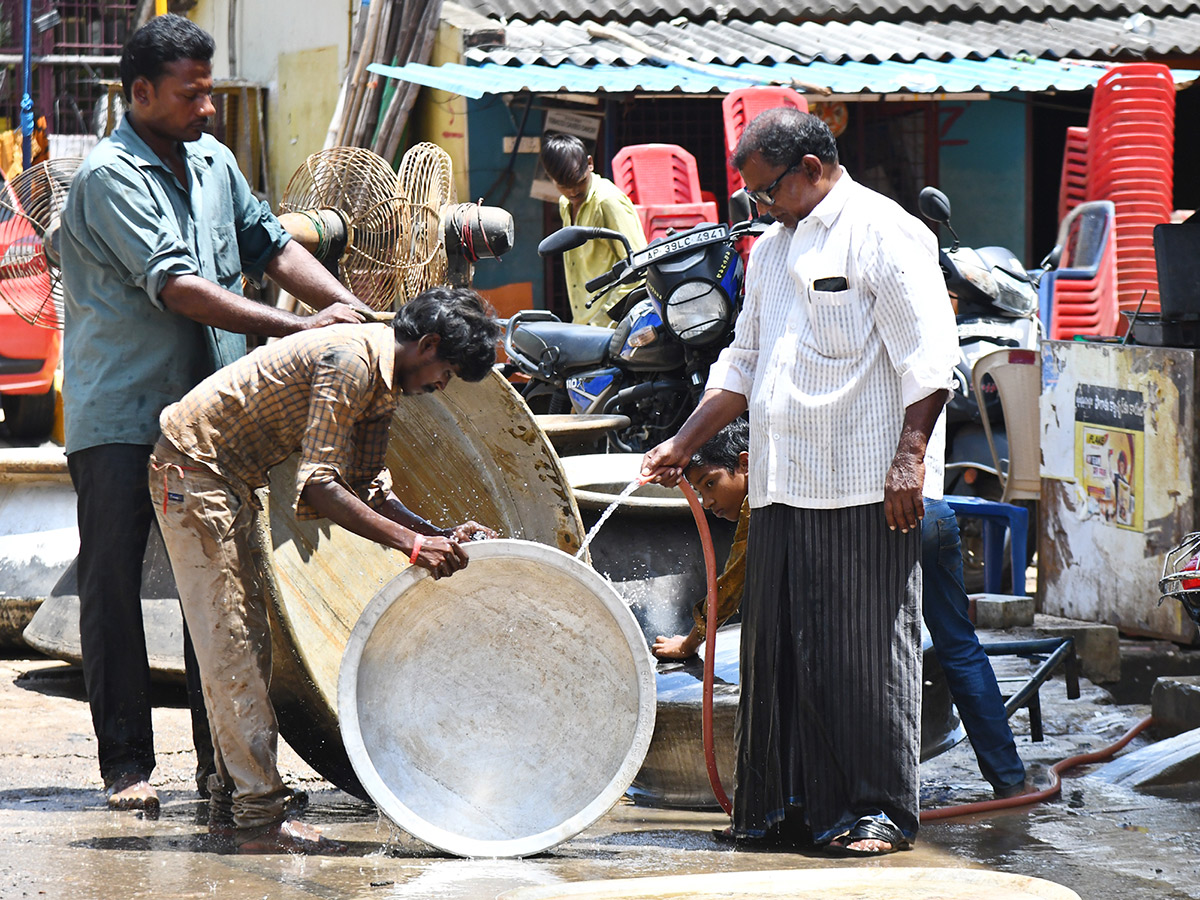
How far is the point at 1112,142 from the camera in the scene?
8.30 meters

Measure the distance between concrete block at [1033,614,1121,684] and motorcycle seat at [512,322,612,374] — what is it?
108 inches

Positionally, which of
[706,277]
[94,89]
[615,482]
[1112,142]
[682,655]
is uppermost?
[94,89]

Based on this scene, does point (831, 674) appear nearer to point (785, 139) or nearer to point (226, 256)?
point (785, 139)

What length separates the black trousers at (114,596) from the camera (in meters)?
4.02

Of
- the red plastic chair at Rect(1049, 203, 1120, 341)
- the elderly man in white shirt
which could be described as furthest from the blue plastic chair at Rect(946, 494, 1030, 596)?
the elderly man in white shirt

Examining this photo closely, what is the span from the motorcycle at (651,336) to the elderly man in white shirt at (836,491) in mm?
2442

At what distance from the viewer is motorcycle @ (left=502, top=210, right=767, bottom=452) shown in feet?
20.9

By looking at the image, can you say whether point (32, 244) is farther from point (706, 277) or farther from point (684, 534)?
point (684, 534)

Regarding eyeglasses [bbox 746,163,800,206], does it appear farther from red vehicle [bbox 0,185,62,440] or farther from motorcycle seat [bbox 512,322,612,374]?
red vehicle [bbox 0,185,62,440]

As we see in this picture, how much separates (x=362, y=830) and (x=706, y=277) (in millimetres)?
3223

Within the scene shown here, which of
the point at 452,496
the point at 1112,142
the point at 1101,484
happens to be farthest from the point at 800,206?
the point at 1112,142

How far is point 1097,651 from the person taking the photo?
5867 millimetres

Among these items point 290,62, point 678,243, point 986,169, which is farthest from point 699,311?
point 290,62

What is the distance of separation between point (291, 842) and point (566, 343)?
14.2 feet
